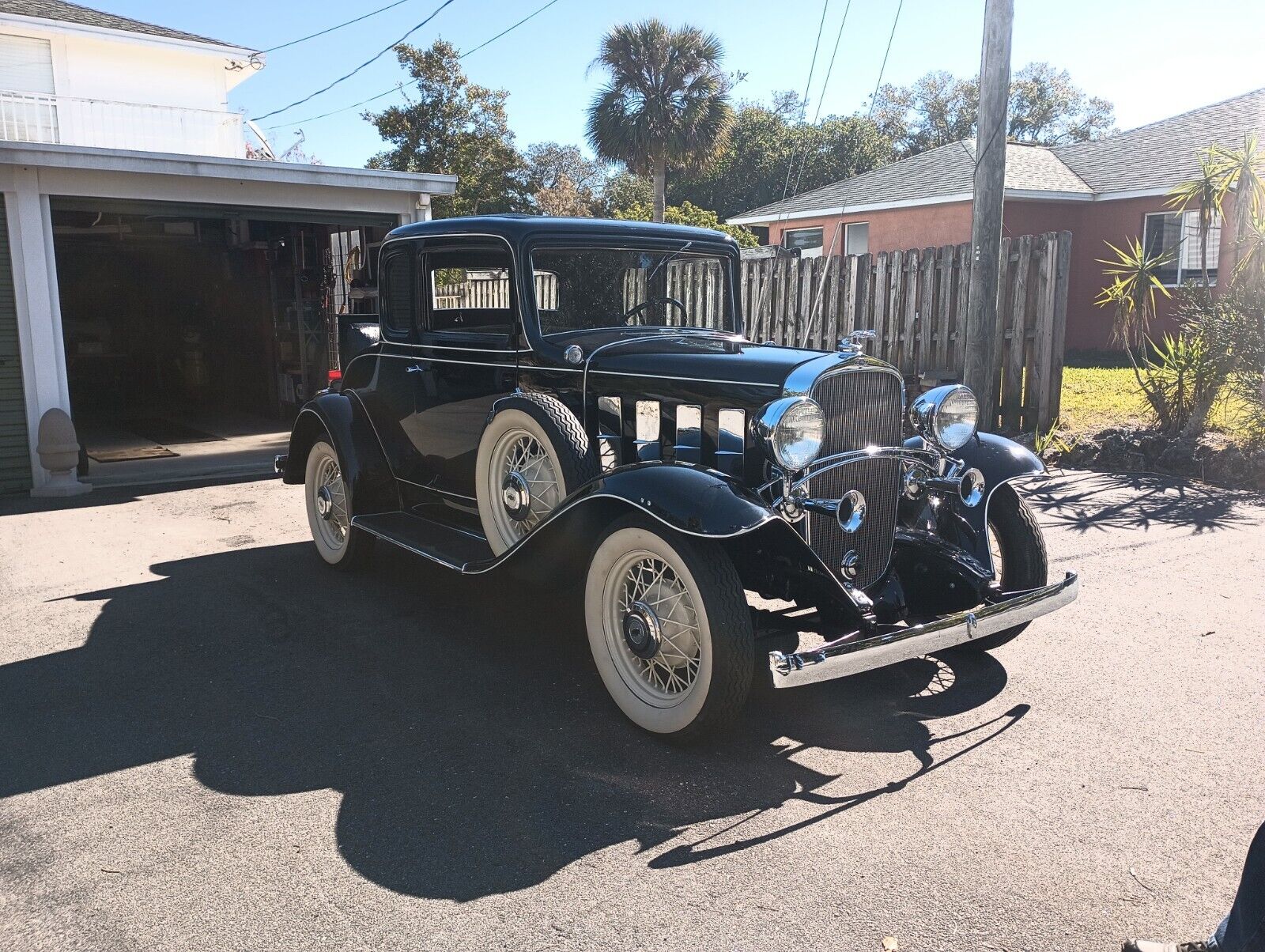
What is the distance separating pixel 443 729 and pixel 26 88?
2094 centimetres

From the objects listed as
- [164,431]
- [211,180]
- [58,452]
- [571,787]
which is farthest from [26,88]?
[571,787]

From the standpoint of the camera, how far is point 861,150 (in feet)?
137

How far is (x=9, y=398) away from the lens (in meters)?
8.88

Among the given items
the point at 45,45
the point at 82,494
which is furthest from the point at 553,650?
the point at 45,45

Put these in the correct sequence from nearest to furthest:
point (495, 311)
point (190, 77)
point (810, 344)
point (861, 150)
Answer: point (495, 311)
point (810, 344)
point (190, 77)
point (861, 150)

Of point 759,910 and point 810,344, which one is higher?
point 810,344

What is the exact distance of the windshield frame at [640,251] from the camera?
15.6 feet

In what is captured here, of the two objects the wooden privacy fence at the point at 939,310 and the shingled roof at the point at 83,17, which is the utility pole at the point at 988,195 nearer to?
the wooden privacy fence at the point at 939,310

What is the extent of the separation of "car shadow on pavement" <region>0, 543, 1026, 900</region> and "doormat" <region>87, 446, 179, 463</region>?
624cm

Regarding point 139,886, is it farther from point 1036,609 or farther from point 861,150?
point 861,150

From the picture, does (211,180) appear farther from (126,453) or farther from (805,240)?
(805,240)

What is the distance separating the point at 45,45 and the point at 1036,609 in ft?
73.4

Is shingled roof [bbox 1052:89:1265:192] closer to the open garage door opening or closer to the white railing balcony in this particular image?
the open garage door opening

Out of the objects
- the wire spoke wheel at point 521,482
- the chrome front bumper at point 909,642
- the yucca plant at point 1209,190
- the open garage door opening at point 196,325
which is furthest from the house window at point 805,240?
the chrome front bumper at point 909,642
